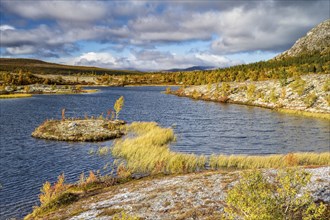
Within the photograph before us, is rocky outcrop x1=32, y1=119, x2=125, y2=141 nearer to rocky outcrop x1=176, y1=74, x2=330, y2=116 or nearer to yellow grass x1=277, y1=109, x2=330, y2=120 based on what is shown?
yellow grass x1=277, y1=109, x2=330, y2=120

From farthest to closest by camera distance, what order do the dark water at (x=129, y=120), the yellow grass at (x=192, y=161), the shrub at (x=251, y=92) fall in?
the shrub at (x=251, y=92) → the yellow grass at (x=192, y=161) → the dark water at (x=129, y=120)

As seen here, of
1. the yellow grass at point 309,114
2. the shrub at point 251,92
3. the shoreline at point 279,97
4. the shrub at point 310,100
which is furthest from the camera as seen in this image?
the shrub at point 251,92

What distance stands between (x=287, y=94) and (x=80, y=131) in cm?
7018

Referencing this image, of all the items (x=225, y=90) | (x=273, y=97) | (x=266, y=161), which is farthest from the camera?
(x=225, y=90)

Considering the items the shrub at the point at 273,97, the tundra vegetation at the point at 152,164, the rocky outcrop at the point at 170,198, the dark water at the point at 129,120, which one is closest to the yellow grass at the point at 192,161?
the tundra vegetation at the point at 152,164

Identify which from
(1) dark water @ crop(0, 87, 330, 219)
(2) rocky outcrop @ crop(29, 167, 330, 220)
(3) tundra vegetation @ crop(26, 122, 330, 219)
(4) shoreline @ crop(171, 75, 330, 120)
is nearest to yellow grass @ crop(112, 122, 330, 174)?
(3) tundra vegetation @ crop(26, 122, 330, 219)

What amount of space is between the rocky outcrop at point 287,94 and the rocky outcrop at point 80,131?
177ft

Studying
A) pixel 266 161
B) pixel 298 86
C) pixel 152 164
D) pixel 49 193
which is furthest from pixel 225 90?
pixel 49 193

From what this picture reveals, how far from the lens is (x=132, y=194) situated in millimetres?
23281

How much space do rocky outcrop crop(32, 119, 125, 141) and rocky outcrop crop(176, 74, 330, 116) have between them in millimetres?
53977

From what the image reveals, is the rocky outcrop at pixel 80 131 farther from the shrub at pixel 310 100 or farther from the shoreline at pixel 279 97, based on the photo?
the shrub at pixel 310 100

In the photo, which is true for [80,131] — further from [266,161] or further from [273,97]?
[273,97]

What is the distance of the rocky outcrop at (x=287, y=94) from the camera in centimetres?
8619

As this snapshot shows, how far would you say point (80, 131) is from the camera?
5231cm
